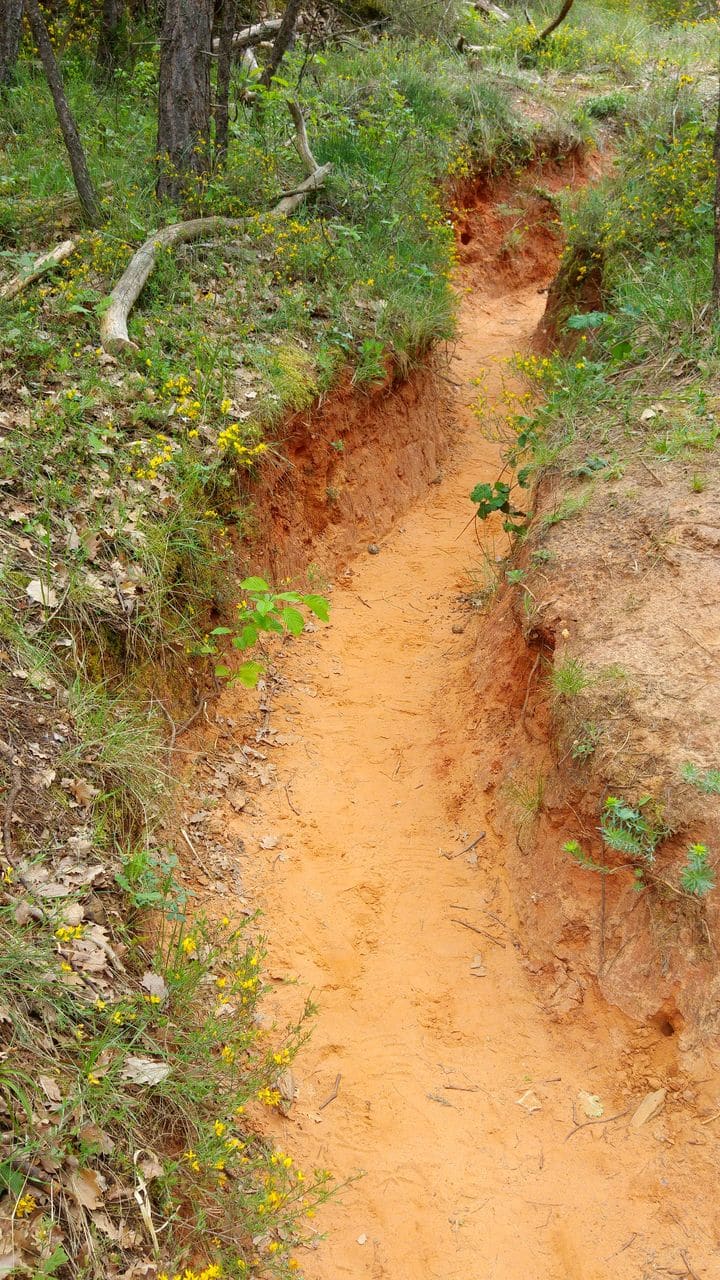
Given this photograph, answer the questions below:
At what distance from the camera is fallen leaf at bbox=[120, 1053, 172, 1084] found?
3.12m

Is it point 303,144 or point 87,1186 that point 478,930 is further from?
point 303,144

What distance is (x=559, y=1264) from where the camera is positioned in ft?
11.2

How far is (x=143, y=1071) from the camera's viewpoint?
3148 mm

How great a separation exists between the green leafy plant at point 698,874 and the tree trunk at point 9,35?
8.46 metres

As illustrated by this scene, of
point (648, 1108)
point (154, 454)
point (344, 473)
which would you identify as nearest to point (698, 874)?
point (648, 1108)

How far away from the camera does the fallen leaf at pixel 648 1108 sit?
3.71m

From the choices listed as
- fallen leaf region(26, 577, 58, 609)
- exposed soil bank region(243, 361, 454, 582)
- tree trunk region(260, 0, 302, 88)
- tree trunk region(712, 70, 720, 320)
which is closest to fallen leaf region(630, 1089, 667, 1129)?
fallen leaf region(26, 577, 58, 609)

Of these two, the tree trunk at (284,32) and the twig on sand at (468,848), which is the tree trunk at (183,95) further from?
the twig on sand at (468,848)

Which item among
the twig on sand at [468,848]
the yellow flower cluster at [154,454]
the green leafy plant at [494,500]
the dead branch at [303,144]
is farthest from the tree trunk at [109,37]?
the twig on sand at [468,848]

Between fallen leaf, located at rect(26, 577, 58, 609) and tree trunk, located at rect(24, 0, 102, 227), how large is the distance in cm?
351

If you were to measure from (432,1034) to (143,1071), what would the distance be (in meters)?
1.48

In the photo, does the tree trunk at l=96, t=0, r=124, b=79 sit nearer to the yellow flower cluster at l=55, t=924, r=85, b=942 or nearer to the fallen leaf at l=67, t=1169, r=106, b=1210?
the yellow flower cluster at l=55, t=924, r=85, b=942

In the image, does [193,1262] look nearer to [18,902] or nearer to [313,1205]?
[313,1205]

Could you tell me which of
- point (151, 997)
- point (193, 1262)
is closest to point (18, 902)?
point (151, 997)
